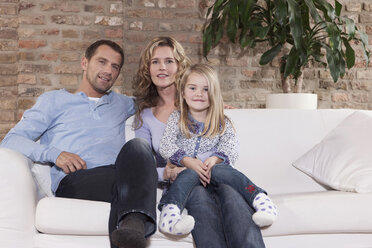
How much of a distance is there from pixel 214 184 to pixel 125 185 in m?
0.41

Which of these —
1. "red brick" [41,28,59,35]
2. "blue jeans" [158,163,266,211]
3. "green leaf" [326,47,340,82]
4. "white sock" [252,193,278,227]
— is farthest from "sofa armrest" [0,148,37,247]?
"green leaf" [326,47,340,82]

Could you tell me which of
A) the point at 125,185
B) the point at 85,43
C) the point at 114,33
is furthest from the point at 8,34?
the point at 125,185

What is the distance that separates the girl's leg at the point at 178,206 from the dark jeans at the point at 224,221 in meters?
0.04

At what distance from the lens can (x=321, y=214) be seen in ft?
5.21

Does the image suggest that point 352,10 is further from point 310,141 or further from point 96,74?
point 96,74

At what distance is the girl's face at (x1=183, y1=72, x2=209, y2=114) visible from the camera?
1.81m

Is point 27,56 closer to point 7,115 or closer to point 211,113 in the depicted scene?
point 7,115

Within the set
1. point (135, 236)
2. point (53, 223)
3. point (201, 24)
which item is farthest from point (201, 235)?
point (201, 24)

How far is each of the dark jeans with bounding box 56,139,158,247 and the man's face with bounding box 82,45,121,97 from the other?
47cm

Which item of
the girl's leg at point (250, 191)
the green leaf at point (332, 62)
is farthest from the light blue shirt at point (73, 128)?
the green leaf at point (332, 62)

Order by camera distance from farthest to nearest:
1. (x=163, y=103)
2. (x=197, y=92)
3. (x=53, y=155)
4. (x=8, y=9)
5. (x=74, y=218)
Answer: (x=8, y=9) → (x=163, y=103) → (x=197, y=92) → (x=53, y=155) → (x=74, y=218)

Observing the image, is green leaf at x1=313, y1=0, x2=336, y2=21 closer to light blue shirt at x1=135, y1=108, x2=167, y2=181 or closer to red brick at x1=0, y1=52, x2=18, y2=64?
light blue shirt at x1=135, y1=108, x2=167, y2=181

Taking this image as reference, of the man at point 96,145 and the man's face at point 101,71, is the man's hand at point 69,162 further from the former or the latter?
the man's face at point 101,71

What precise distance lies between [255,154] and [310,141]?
0.30 metres
